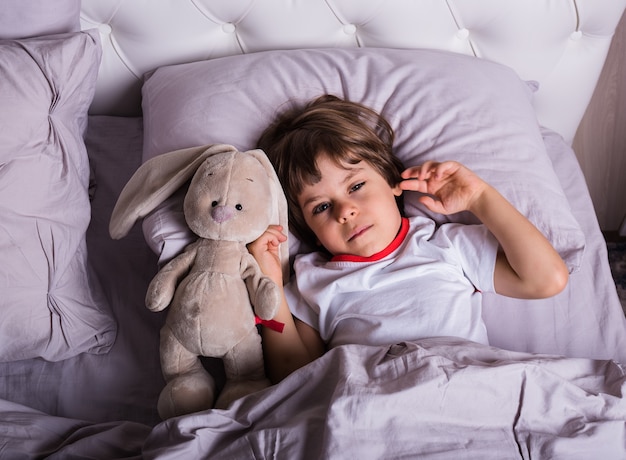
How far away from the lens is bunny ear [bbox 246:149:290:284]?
1062 millimetres

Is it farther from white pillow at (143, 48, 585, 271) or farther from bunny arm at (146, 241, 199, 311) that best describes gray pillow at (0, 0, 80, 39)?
bunny arm at (146, 241, 199, 311)

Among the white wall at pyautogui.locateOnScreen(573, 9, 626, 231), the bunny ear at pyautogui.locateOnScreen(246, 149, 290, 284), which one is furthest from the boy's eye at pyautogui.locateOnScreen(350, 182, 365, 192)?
the white wall at pyautogui.locateOnScreen(573, 9, 626, 231)

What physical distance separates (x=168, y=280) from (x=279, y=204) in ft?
0.78

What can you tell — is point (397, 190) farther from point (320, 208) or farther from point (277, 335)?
point (277, 335)

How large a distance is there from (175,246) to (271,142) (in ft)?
0.98

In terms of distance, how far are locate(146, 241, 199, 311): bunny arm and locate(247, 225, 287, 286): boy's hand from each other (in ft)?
0.34

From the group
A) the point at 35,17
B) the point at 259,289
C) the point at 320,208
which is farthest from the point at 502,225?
the point at 35,17

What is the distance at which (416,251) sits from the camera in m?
1.11

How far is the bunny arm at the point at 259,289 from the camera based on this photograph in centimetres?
97

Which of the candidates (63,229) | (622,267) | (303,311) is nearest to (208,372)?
(303,311)

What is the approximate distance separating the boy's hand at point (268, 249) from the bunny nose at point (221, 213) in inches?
4.6

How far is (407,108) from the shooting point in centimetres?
120

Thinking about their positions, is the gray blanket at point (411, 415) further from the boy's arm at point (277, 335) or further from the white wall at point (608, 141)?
the white wall at point (608, 141)

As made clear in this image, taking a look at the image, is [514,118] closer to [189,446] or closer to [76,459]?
[189,446]
